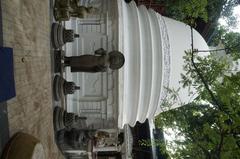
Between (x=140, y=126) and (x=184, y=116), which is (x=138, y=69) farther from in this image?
(x=140, y=126)

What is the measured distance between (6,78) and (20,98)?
91 cm

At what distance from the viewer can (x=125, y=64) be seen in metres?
9.49

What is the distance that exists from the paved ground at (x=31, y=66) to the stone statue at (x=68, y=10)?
502 mm

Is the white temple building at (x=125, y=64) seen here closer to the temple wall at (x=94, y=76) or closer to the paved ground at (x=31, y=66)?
the temple wall at (x=94, y=76)

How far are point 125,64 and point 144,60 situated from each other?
538 millimetres

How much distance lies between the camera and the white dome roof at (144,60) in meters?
9.62

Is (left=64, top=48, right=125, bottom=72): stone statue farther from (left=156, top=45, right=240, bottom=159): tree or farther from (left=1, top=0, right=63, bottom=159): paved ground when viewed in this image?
(left=156, top=45, right=240, bottom=159): tree

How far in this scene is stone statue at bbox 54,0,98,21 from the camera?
338 inches

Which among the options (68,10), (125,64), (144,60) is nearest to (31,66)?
(68,10)

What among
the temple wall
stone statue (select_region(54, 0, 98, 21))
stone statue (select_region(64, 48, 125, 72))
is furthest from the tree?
stone statue (select_region(54, 0, 98, 21))

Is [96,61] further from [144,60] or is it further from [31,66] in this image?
[31,66]

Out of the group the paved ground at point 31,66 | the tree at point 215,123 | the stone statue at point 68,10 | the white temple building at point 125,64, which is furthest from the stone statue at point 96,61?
the tree at point 215,123

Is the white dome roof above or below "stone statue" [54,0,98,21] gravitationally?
below

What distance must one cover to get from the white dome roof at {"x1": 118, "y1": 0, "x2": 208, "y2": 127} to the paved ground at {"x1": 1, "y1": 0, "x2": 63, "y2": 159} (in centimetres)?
221
